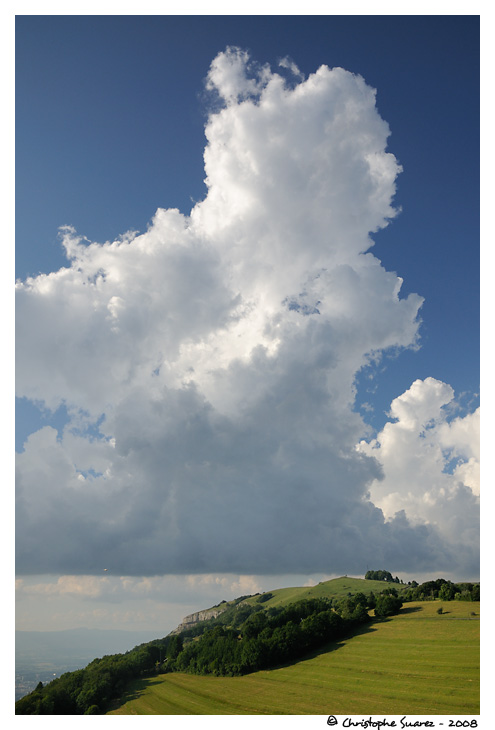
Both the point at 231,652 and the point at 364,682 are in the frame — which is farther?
the point at 231,652

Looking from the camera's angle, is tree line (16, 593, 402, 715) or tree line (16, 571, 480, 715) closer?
tree line (16, 593, 402, 715)

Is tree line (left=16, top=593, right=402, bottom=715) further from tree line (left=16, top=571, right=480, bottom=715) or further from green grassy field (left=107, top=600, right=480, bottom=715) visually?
green grassy field (left=107, top=600, right=480, bottom=715)

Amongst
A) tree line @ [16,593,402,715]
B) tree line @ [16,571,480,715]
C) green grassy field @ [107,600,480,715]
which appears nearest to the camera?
green grassy field @ [107,600,480,715]

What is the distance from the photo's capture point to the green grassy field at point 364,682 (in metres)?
61.5

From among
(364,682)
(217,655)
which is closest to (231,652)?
(217,655)

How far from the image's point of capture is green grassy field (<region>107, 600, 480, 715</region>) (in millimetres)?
61500

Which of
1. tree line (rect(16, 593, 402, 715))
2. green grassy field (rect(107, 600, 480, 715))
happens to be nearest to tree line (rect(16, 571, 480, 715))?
tree line (rect(16, 593, 402, 715))

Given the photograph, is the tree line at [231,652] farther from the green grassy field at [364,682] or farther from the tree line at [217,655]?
the green grassy field at [364,682]

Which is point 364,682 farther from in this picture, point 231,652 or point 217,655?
point 217,655

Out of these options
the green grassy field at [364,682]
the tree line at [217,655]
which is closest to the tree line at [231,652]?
the tree line at [217,655]

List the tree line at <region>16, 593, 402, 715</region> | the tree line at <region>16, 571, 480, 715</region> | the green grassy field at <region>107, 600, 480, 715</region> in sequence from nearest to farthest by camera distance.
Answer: the green grassy field at <region>107, 600, 480, 715</region>
the tree line at <region>16, 593, 402, 715</region>
the tree line at <region>16, 571, 480, 715</region>

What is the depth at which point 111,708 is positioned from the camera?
Result: 78.6 metres

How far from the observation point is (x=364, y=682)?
7438 cm
